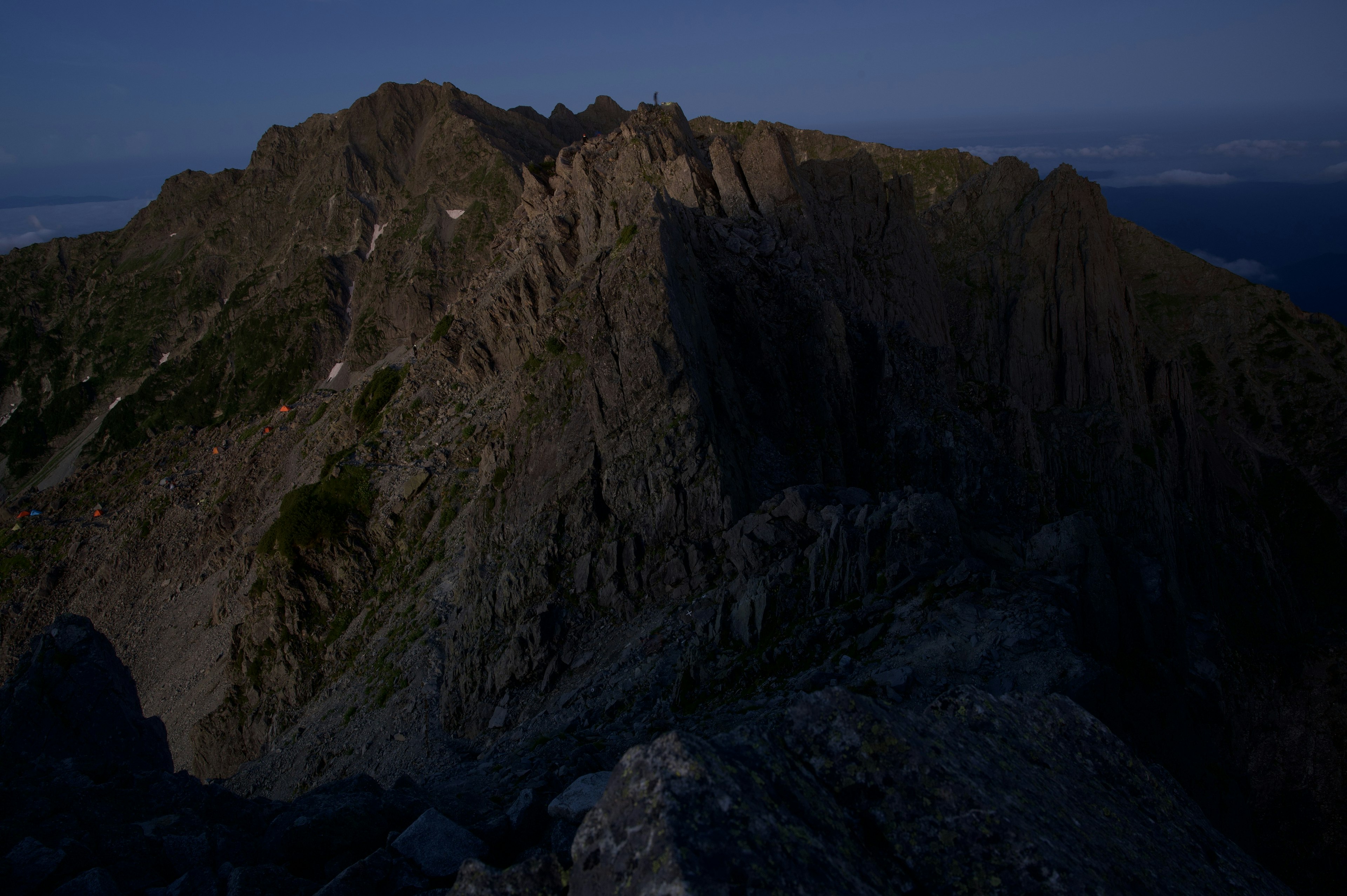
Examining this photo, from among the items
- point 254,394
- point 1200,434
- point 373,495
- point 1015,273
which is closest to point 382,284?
point 254,394

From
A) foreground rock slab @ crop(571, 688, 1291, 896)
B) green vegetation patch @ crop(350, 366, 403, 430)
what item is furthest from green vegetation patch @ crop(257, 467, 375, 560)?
foreground rock slab @ crop(571, 688, 1291, 896)

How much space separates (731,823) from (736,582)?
17.7 m

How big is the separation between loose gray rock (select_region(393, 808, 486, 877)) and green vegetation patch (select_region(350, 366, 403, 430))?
51.1 m

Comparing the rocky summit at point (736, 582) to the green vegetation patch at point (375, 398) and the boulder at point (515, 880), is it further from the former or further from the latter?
the green vegetation patch at point (375, 398)

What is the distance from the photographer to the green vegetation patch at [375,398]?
191 feet

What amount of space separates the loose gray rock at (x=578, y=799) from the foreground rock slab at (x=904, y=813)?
3.01 meters

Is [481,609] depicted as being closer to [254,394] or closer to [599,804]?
[599,804]

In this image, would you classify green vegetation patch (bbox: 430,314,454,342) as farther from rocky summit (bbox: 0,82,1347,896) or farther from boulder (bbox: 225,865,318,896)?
boulder (bbox: 225,865,318,896)

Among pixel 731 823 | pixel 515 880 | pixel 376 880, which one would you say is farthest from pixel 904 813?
pixel 376 880

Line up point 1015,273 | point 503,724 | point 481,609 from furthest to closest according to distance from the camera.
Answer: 1. point 1015,273
2. point 481,609
3. point 503,724

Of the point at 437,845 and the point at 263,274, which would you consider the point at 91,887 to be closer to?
the point at 437,845

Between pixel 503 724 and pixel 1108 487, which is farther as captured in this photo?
pixel 1108 487

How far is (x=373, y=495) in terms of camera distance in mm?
47875

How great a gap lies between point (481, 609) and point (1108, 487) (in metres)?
48.7
